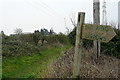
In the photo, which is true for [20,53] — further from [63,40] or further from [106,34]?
[63,40]

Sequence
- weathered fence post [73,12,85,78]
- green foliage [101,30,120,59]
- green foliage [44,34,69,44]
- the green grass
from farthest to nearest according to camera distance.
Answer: green foliage [44,34,69,44], green foliage [101,30,120,59], the green grass, weathered fence post [73,12,85,78]

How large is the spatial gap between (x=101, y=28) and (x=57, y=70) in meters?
1.73

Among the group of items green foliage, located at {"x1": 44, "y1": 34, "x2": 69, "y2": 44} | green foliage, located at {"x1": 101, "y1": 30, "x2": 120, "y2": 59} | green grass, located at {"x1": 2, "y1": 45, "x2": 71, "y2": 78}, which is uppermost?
green foliage, located at {"x1": 44, "y1": 34, "x2": 69, "y2": 44}

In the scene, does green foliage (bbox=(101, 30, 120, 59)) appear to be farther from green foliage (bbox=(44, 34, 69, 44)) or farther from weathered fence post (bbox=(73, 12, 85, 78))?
green foliage (bbox=(44, 34, 69, 44))

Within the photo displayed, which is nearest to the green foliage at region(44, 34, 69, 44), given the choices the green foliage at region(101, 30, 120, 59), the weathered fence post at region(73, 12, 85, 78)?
the green foliage at region(101, 30, 120, 59)

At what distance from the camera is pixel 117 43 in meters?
8.55

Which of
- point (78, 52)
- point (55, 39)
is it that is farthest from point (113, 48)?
point (55, 39)

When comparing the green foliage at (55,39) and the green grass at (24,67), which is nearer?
the green grass at (24,67)

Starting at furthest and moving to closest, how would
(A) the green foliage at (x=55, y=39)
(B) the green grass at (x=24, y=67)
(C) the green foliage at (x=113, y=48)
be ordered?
1. (A) the green foliage at (x=55, y=39)
2. (C) the green foliage at (x=113, y=48)
3. (B) the green grass at (x=24, y=67)

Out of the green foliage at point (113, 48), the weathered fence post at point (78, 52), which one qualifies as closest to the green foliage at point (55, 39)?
the green foliage at point (113, 48)

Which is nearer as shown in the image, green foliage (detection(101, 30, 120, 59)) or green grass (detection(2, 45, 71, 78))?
green grass (detection(2, 45, 71, 78))

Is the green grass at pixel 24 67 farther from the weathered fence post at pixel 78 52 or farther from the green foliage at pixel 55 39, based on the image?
the green foliage at pixel 55 39

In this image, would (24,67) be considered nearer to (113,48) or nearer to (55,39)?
(113,48)

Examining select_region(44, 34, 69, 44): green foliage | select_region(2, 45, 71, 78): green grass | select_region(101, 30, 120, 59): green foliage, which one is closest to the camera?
select_region(2, 45, 71, 78): green grass
